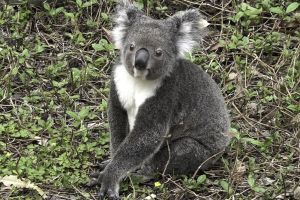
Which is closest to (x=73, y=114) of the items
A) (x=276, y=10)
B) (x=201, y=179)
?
(x=201, y=179)

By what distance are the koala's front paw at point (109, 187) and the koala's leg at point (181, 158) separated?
42cm

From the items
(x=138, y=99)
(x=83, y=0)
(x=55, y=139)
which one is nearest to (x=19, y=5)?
(x=83, y=0)

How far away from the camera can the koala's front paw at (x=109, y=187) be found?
5551 millimetres

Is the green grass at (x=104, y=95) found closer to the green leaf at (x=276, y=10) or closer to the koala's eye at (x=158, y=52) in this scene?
the green leaf at (x=276, y=10)

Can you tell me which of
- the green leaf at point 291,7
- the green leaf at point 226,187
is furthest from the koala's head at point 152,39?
the green leaf at point 291,7

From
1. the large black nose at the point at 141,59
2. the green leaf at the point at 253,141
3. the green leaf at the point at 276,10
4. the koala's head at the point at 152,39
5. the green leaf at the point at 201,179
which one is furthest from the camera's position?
the green leaf at the point at 276,10

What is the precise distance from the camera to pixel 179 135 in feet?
19.5

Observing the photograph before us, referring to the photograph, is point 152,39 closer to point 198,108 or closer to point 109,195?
point 198,108

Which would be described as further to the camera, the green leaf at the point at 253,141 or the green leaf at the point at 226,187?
the green leaf at the point at 253,141

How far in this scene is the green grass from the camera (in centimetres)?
575

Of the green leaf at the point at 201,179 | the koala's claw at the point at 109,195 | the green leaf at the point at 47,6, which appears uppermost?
the green leaf at the point at 47,6

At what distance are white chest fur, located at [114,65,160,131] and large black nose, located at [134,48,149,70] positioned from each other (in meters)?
0.26

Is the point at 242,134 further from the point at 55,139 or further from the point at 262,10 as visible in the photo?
the point at 262,10

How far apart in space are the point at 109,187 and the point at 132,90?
31.3 inches
